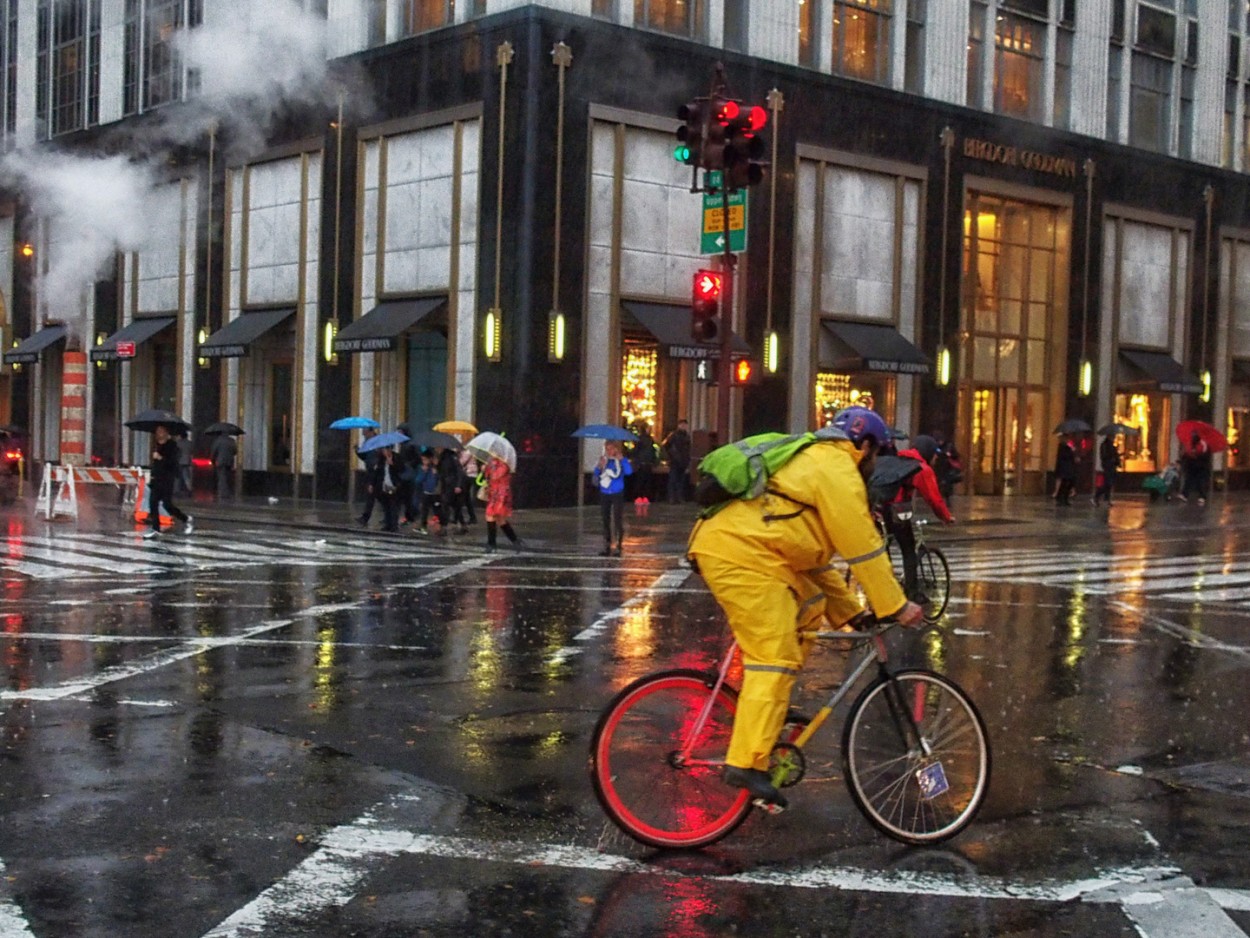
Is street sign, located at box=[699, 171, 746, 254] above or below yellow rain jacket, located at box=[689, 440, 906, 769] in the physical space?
above

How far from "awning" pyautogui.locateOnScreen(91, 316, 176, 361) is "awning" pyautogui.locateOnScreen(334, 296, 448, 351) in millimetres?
8253

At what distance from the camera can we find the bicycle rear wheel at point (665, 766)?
248 inches

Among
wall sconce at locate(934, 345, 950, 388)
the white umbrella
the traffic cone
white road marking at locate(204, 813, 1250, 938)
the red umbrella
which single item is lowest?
white road marking at locate(204, 813, 1250, 938)

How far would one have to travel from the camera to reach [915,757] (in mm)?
6531

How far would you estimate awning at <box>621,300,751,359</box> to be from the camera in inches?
1220

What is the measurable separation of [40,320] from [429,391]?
1625cm

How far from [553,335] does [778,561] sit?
955 inches

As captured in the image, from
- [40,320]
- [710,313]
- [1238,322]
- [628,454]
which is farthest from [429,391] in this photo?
[1238,322]

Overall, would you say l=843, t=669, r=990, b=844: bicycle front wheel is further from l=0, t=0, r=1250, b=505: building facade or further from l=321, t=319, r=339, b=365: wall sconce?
l=321, t=319, r=339, b=365: wall sconce

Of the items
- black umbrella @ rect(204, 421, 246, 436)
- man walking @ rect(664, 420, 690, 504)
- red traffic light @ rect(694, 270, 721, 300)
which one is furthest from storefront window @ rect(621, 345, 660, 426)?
red traffic light @ rect(694, 270, 721, 300)

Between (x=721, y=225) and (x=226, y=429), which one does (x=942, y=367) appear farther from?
(x=721, y=225)

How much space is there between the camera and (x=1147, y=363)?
41.6m

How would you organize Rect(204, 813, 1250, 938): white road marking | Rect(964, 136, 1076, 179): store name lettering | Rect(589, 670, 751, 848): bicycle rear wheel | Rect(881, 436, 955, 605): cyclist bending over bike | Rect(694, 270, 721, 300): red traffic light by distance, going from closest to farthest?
Rect(204, 813, 1250, 938): white road marking < Rect(589, 670, 751, 848): bicycle rear wheel < Rect(881, 436, 955, 605): cyclist bending over bike < Rect(694, 270, 721, 300): red traffic light < Rect(964, 136, 1076, 179): store name lettering

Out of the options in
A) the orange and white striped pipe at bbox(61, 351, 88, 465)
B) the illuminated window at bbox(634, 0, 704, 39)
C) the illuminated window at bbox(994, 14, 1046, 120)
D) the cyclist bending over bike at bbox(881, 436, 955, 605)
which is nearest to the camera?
the cyclist bending over bike at bbox(881, 436, 955, 605)
